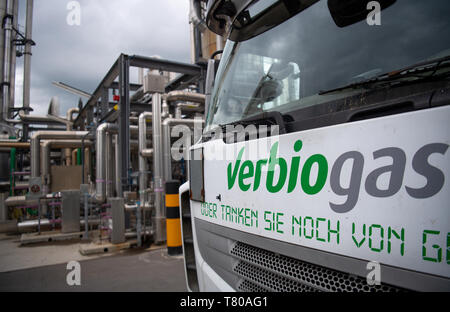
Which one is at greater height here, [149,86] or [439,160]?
[149,86]

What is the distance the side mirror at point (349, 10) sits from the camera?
1.32 meters

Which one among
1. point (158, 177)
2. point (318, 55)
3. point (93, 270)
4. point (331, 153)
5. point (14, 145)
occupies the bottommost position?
point (93, 270)

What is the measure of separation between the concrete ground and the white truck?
251 cm

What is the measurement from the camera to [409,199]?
3.15 feet

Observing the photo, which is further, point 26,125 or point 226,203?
point 26,125

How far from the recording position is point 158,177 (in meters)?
6.86

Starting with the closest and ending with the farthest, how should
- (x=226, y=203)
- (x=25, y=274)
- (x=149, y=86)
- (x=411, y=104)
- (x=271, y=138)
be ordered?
(x=411, y=104) < (x=271, y=138) < (x=226, y=203) < (x=25, y=274) < (x=149, y=86)

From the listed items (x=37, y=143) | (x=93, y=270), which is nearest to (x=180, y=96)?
(x=93, y=270)

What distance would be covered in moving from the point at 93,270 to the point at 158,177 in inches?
101

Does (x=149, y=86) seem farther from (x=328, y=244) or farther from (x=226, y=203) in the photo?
(x=328, y=244)

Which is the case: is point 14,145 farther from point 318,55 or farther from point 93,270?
point 318,55

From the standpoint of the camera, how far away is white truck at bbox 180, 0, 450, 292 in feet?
3.14
